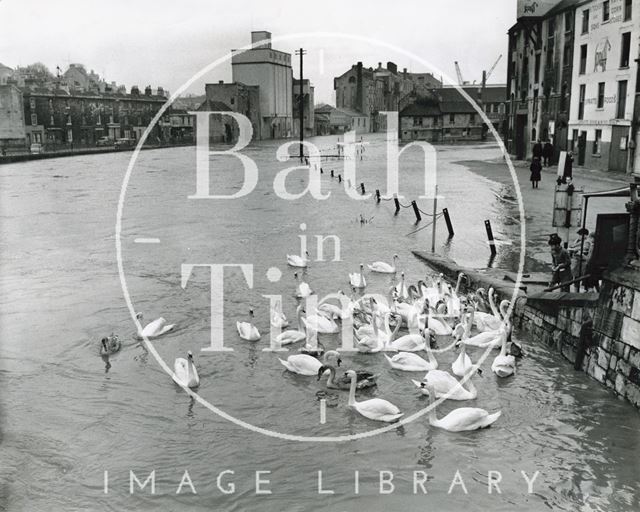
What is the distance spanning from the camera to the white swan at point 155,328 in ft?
37.7

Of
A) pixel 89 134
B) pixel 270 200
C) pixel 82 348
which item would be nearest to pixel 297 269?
pixel 82 348

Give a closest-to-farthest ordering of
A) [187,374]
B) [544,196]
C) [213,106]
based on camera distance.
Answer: [187,374] → [544,196] → [213,106]

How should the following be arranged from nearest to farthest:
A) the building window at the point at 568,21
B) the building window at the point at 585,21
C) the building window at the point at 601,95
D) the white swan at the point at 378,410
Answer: the white swan at the point at 378,410 < the building window at the point at 601,95 < the building window at the point at 585,21 < the building window at the point at 568,21

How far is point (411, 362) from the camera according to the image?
33.1 ft

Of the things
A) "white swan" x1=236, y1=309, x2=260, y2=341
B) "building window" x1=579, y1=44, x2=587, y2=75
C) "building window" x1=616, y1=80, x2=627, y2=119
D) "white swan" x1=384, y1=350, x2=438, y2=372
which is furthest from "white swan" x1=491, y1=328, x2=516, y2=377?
"building window" x1=579, y1=44, x2=587, y2=75

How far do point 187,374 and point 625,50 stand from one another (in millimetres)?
29973

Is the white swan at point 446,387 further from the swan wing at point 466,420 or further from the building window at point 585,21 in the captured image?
the building window at point 585,21

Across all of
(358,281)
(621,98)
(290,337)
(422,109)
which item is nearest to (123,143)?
(422,109)

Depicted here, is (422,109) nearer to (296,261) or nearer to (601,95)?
(601,95)

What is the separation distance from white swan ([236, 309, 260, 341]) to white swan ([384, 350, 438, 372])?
8.07 feet

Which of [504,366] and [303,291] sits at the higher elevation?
[303,291]

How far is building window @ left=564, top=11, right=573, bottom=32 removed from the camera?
37688mm

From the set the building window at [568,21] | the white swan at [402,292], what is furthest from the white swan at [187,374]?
the building window at [568,21]

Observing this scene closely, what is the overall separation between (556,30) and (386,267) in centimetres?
3103
